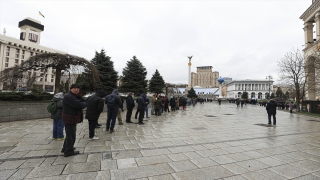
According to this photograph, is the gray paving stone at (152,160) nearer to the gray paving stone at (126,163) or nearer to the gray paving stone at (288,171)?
the gray paving stone at (126,163)

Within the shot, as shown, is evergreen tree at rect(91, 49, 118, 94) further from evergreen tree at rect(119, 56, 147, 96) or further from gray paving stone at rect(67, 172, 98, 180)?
gray paving stone at rect(67, 172, 98, 180)

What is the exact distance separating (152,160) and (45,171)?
2.16m

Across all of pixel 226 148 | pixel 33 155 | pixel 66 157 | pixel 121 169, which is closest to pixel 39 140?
pixel 33 155

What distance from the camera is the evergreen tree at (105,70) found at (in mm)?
22614

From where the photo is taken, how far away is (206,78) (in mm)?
160250

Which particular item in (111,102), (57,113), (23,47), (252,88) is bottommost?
(57,113)

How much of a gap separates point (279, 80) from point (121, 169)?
100ft

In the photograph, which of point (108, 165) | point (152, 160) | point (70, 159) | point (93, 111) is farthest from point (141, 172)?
point (93, 111)

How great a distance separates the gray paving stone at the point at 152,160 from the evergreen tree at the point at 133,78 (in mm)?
26428

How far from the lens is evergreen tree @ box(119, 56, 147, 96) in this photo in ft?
99.4

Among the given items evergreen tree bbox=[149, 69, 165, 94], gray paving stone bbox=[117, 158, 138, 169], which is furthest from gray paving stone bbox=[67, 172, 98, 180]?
evergreen tree bbox=[149, 69, 165, 94]

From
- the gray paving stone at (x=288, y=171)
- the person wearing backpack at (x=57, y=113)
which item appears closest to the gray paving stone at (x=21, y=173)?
the person wearing backpack at (x=57, y=113)

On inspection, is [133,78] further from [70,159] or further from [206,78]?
[206,78]

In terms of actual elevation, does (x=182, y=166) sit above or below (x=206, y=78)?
below
